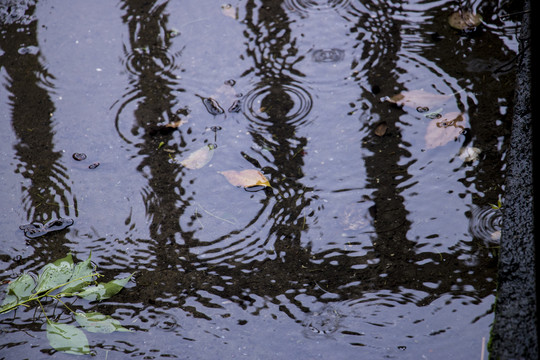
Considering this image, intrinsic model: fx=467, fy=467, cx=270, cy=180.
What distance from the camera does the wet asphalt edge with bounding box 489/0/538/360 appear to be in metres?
1.43

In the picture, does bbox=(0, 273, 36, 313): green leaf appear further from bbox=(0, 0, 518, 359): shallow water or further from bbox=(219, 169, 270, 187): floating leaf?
bbox=(219, 169, 270, 187): floating leaf

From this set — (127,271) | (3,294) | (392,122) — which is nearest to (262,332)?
(127,271)

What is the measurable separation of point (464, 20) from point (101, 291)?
2736mm

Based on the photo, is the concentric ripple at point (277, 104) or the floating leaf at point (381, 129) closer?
the floating leaf at point (381, 129)

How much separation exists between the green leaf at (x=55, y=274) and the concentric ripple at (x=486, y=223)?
1.84 metres

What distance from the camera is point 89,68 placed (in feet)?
9.92

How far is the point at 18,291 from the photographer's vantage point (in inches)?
80.4

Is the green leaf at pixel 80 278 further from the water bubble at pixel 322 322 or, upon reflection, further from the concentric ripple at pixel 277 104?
the concentric ripple at pixel 277 104

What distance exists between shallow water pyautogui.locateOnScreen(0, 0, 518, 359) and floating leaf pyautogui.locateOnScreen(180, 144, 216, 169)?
1.4 inches

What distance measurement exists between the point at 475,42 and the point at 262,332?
2253 millimetres

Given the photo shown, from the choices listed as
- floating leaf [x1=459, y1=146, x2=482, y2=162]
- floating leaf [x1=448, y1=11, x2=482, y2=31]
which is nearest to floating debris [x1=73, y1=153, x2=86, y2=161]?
floating leaf [x1=459, y1=146, x2=482, y2=162]

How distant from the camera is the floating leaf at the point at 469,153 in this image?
2.39 metres

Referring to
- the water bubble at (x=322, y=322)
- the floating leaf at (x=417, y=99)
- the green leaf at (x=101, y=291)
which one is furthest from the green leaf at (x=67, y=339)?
the floating leaf at (x=417, y=99)

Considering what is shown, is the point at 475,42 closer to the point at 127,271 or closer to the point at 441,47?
the point at 441,47
